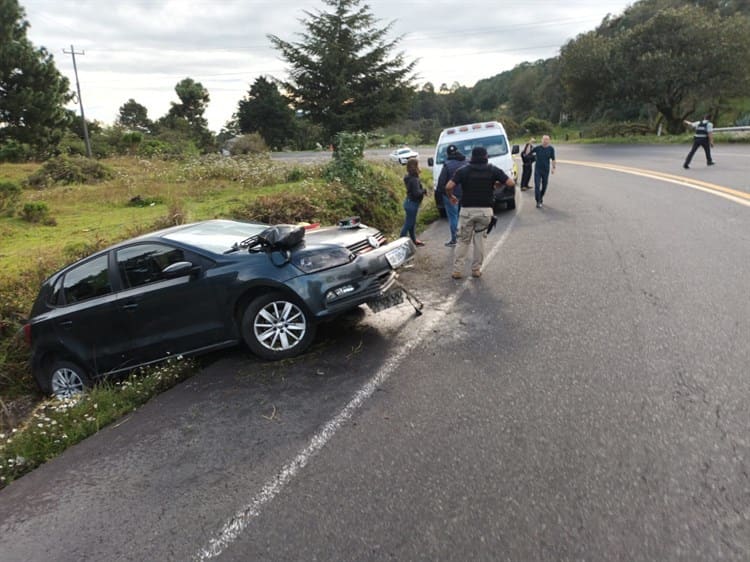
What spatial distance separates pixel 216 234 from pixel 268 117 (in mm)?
73051

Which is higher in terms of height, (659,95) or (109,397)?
(659,95)

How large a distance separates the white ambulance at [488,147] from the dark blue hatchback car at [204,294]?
701cm

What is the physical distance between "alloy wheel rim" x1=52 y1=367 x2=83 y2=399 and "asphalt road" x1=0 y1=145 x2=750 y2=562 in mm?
1681

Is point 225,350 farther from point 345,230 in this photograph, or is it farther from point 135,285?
point 345,230

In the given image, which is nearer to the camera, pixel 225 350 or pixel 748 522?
pixel 748 522

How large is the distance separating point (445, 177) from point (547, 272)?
3383 millimetres

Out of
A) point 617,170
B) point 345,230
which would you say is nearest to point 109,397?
point 345,230

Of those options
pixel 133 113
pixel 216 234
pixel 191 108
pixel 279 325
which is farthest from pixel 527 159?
pixel 133 113

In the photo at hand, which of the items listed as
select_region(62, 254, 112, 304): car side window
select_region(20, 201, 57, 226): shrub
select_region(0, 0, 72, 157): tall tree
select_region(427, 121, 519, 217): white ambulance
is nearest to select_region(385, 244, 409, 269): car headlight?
select_region(62, 254, 112, 304): car side window

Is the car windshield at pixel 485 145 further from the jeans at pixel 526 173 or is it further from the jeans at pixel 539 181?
the jeans at pixel 526 173

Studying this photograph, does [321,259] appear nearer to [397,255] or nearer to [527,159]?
[397,255]

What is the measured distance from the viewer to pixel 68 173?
21.4 m

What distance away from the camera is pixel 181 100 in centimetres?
7294

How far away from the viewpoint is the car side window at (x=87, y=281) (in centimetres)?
561
